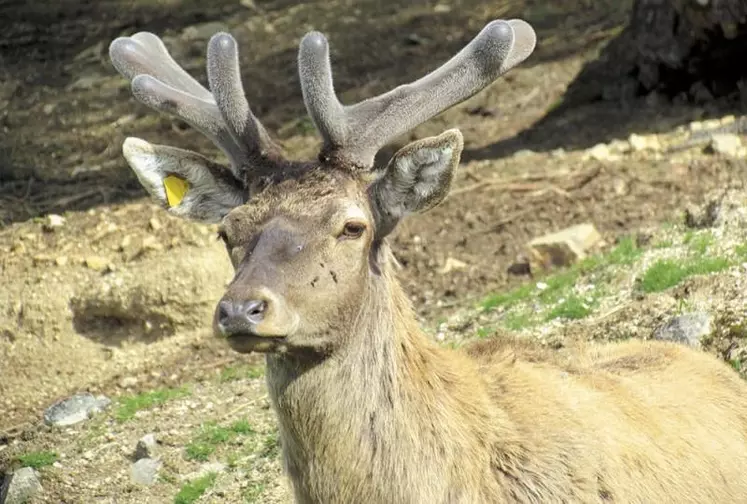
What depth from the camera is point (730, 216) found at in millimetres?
10805

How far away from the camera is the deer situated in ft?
19.9

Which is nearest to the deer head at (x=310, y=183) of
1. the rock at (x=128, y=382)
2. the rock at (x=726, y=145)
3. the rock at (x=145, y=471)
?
the rock at (x=145, y=471)

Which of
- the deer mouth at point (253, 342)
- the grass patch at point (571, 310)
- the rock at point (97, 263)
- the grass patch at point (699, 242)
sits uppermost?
the deer mouth at point (253, 342)

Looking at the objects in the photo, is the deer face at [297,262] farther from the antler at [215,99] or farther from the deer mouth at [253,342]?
the antler at [215,99]

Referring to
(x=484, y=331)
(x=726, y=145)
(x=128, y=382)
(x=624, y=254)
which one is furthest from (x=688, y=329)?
(x=726, y=145)

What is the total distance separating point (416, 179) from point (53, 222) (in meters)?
8.52

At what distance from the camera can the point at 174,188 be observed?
6.77m

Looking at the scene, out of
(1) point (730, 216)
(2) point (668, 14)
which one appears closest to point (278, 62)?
(2) point (668, 14)

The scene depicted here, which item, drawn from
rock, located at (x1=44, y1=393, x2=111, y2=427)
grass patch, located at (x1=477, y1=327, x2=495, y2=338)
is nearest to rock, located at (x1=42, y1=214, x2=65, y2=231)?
rock, located at (x1=44, y1=393, x2=111, y2=427)

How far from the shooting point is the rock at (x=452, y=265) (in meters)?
12.9

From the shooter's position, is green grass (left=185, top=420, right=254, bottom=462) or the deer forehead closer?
the deer forehead

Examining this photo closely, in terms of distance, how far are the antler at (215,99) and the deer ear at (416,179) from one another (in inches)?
22.4

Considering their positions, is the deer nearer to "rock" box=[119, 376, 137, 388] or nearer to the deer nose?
the deer nose

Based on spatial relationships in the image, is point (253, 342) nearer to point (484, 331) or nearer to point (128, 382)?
point (484, 331)
